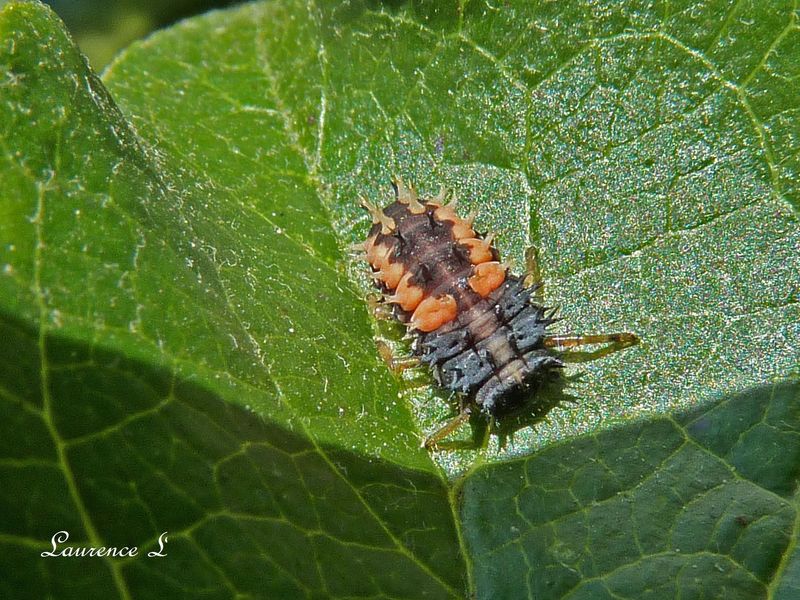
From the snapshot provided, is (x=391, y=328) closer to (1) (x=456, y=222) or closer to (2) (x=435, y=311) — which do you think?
(2) (x=435, y=311)

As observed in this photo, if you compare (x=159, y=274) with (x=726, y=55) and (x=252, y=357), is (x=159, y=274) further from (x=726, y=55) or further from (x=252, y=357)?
(x=726, y=55)

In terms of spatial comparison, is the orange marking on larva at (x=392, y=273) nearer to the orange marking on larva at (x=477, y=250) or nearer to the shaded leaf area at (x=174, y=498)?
the orange marking on larva at (x=477, y=250)

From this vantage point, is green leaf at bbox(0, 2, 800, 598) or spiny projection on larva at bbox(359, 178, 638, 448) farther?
spiny projection on larva at bbox(359, 178, 638, 448)

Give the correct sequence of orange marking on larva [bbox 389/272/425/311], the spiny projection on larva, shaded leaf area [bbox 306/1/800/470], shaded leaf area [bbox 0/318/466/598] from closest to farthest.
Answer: shaded leaf area [bbox 0/318/466/598] < shaded leaf area [bbox 306/1/800/470] < the spiny projection on larva < orange marking on larva [bbox 389/272/425/311]


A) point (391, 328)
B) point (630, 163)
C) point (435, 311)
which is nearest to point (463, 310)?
point (435, 311)

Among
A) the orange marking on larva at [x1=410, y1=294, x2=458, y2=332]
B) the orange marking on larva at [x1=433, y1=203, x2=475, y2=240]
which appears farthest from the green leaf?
the orange marking on larva at [x1=410, y1=294, x2=458, y2=332]

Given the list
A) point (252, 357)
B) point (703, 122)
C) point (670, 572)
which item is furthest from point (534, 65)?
point (670, 572)

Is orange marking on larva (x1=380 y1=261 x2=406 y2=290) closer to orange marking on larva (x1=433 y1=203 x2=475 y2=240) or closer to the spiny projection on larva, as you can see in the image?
the spiny projection on larva

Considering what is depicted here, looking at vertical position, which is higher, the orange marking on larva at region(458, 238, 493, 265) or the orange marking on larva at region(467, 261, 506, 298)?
the orange marking on larva at region(458, 238, 493, 265)
